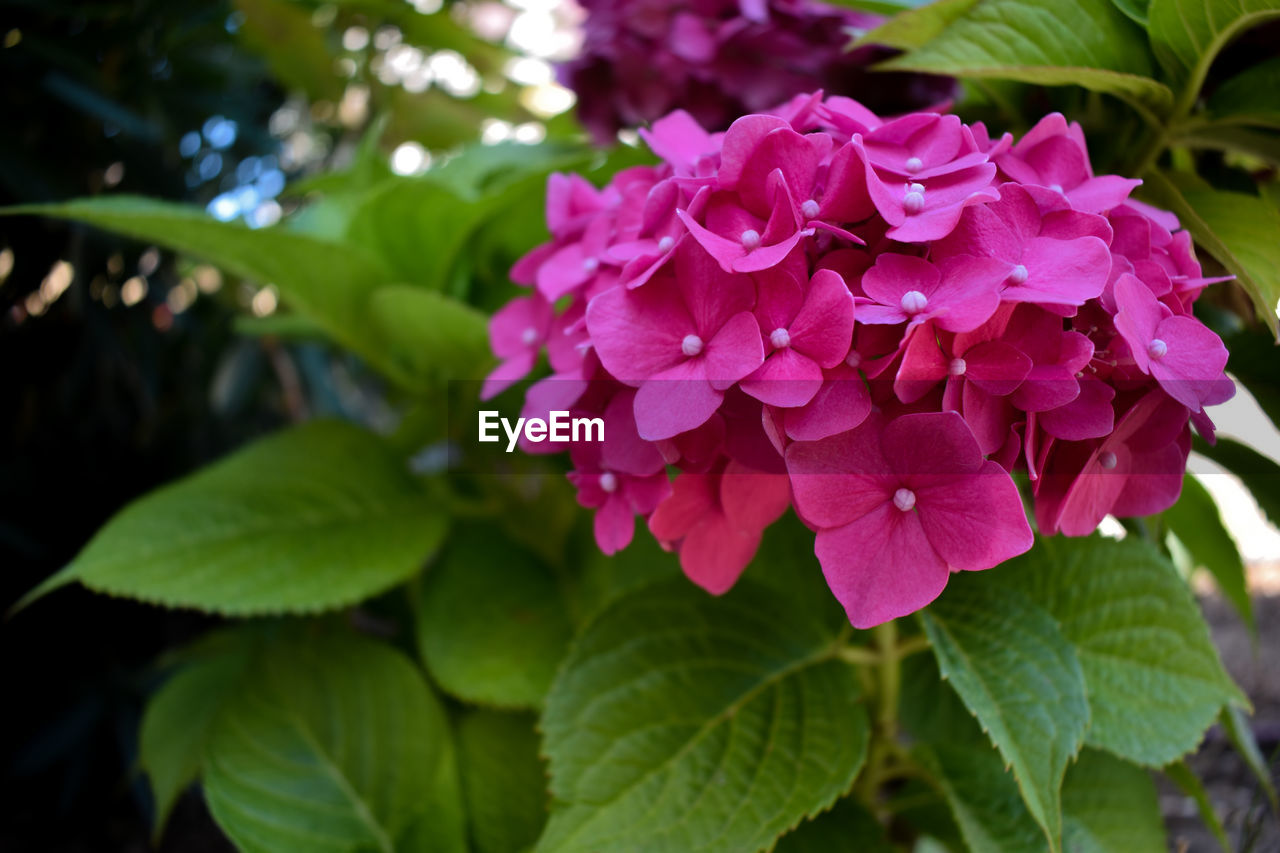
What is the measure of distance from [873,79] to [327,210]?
459mm

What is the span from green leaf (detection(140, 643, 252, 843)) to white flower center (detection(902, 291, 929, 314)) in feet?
1.97

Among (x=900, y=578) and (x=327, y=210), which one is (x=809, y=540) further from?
(x=327, y=210)

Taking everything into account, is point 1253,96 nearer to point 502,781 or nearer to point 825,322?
point 825,322

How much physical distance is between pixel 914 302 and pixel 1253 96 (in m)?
0.28

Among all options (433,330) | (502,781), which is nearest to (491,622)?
(502,781)

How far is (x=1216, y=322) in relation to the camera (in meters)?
0.51

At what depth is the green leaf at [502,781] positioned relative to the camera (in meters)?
0.60

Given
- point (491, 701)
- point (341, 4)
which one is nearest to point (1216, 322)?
point (491, 701)

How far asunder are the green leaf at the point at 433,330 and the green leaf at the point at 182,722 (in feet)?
0.98

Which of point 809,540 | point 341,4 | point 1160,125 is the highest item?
point 1160,125

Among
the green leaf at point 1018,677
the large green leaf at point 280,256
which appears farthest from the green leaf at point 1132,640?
the large green leaf at point 280,256

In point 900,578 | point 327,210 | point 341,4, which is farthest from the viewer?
point 341,4

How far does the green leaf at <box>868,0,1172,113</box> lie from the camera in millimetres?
376

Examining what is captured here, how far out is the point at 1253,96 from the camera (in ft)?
1.35
